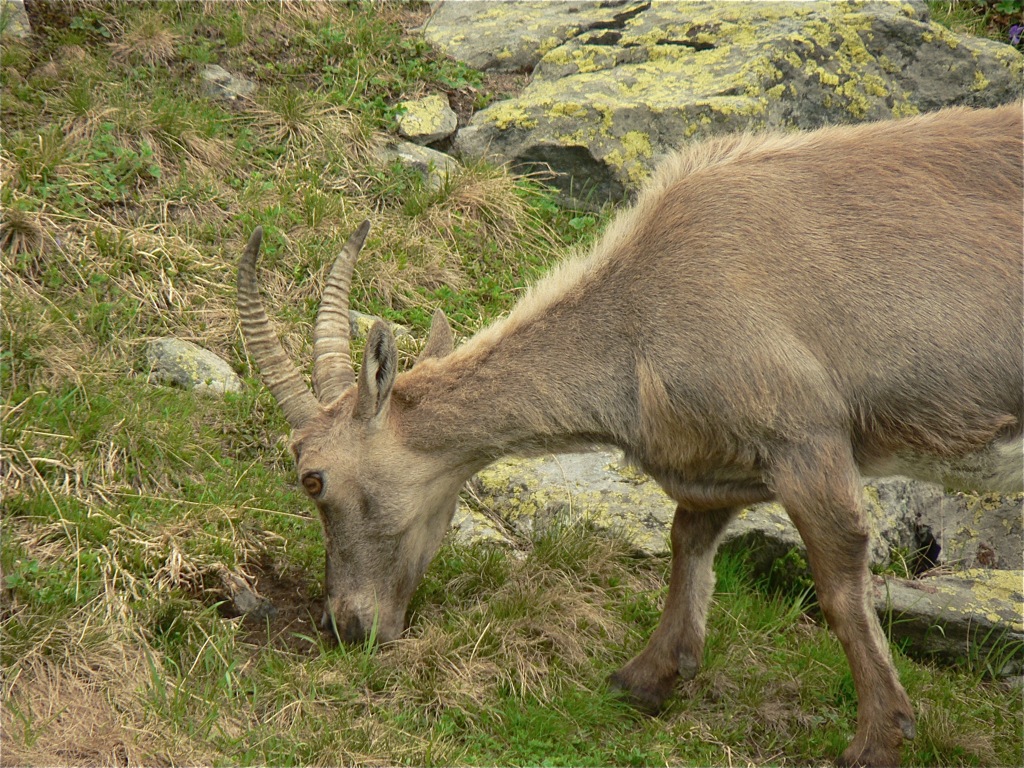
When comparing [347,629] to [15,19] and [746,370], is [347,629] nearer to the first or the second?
[746,370]

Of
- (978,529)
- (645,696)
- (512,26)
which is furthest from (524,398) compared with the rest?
(512,26)

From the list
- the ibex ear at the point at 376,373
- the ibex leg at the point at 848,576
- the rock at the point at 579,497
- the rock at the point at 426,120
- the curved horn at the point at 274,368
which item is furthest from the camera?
the rock at the point at 426,120

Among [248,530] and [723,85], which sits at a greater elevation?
[723,85]

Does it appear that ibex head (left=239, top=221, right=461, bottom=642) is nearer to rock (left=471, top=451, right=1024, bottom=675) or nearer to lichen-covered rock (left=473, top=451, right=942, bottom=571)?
rock (left=471, top=451, right=1024, bottom=675)

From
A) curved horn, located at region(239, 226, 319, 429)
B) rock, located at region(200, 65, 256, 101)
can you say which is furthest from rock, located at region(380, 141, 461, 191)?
curved horn, located at region(239, 226, 319, 429)

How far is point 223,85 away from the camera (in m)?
9.00

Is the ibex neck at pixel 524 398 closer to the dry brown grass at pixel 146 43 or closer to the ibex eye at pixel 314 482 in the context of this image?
the ibex eye at pixel 314 482

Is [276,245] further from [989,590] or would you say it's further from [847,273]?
[989,590]

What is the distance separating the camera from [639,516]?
6664 millimetres

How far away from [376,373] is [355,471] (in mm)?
501

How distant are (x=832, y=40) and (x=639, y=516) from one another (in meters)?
4.77

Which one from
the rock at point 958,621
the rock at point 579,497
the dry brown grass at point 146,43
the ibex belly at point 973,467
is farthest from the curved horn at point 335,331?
the dry brown grass at point 146,43

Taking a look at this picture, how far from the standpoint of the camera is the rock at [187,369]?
6945mm

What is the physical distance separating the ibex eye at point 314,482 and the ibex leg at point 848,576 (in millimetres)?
2140
